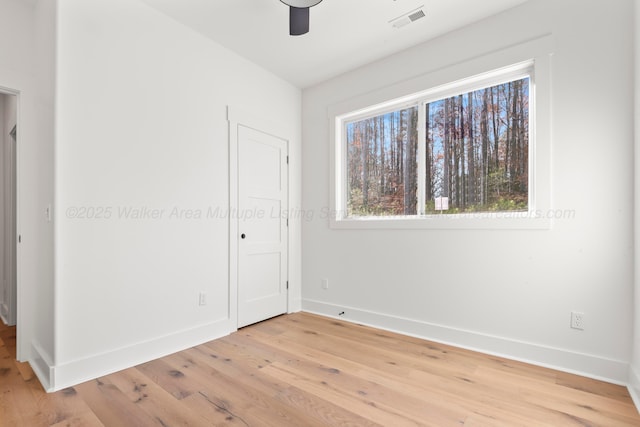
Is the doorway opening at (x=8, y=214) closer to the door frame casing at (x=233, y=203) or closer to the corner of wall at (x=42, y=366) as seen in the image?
the corner of wall at (x=42, y=366)

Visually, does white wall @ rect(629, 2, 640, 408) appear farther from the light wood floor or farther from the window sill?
the window sill

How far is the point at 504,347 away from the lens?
2.42 m

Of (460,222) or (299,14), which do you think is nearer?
(299,14)

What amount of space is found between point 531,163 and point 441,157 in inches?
27.8

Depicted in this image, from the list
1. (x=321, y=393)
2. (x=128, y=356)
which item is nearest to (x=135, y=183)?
(x=128, y=356)

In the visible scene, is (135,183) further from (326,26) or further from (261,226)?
(326,26)

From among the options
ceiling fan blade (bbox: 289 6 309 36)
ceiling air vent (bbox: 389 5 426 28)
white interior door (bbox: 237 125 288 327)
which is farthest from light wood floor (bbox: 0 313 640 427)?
ceiling air vent (bbox: 389 5 426 28)

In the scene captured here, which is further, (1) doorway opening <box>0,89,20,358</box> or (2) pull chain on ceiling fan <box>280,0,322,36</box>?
(1) doorway opening <box>0,89,20,358</box>

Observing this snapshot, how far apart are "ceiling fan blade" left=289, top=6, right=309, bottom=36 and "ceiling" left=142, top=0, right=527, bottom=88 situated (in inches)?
15.1

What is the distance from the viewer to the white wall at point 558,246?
2.03 metres

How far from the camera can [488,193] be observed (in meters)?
2.62

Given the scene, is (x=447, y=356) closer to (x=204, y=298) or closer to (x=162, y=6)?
(x=204, y=298)

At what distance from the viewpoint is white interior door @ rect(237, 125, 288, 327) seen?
3.14 metres

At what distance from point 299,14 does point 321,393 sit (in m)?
2.38
